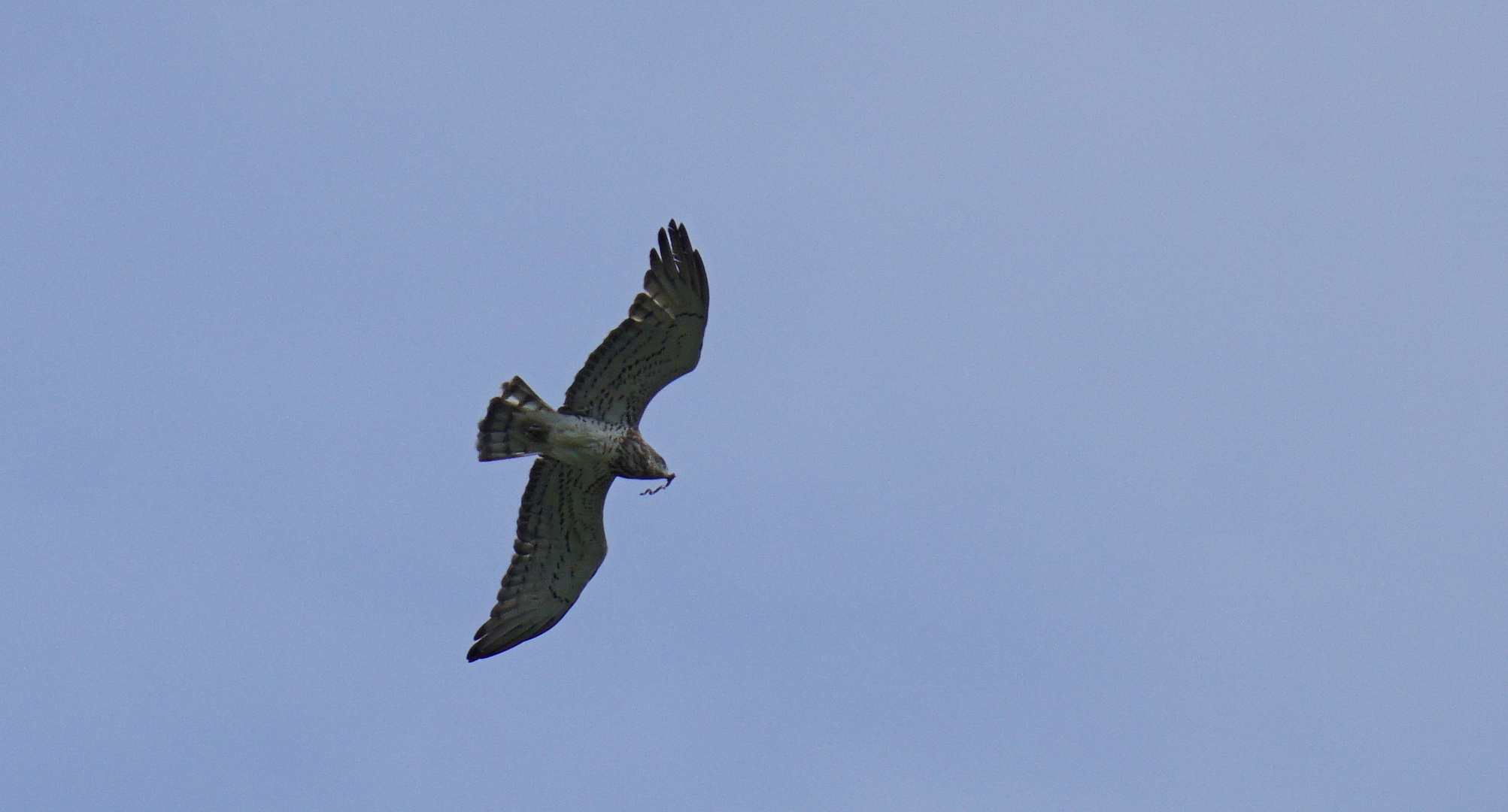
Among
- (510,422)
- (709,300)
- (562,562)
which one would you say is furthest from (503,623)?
(709,300)

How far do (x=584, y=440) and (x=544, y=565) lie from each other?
1.50 meters

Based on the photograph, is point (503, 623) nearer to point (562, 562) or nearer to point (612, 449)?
point (562, 562)

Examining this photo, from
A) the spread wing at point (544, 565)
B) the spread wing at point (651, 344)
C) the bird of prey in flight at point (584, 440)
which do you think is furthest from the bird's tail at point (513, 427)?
the spread wing at point (544, 565)

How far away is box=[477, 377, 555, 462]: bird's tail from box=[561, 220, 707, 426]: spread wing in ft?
0.81

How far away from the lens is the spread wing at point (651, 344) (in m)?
13.9

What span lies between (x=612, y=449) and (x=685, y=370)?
Result: 91cm

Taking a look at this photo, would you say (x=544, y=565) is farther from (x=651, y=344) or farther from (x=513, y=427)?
(x=651, y=344)

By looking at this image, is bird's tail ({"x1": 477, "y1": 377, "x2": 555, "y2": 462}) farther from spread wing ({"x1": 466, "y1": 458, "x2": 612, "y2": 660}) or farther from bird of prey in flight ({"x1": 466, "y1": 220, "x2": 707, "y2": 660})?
spread wing ({"x1": 466, "y1": 458, "x2": 612, "y2": 660})

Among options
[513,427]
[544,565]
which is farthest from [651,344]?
[544,565]

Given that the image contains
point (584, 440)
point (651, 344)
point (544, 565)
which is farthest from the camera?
point (544, 565)

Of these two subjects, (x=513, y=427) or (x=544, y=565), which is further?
(x=544, y=565)

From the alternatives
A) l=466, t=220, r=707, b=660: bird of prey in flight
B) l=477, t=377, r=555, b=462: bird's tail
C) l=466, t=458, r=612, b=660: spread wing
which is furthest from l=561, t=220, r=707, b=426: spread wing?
l=466, t=458, r=612, b=660: spread wing

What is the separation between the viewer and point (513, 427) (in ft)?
47.2

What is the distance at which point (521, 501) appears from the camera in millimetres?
15102
